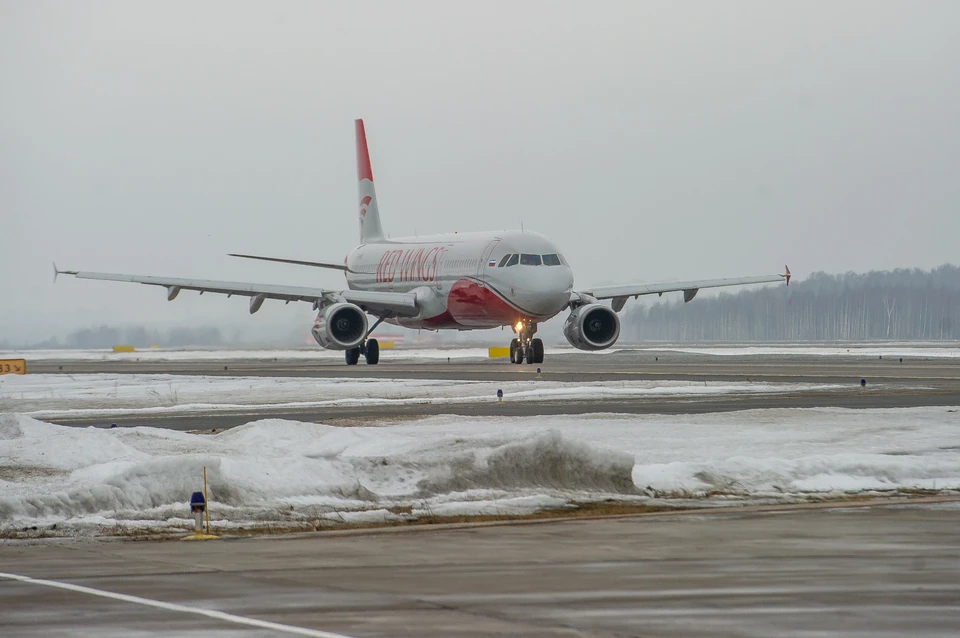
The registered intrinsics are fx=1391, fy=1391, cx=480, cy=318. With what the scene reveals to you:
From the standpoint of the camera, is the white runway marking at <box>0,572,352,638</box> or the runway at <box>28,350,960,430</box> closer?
the white runway marking at <box>0,572,352,638</box>

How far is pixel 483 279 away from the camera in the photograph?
1880 inches

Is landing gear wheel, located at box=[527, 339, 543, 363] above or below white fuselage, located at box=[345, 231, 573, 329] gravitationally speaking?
below

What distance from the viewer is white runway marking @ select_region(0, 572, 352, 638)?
8062 millimetres

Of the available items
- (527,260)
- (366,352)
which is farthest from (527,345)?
(366,352)

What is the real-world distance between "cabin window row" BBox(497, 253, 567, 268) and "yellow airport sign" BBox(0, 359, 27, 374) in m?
15.7

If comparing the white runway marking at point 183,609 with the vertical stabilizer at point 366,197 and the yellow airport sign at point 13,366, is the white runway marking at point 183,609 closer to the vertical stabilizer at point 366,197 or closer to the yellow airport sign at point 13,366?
the yellow airport sign at point 13,366

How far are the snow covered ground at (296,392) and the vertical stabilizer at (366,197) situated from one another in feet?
76.2

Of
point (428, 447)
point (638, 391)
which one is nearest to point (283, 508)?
point (428, 447)

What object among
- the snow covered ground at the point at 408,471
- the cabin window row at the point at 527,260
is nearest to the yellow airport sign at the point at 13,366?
the cabin window row at the point at 527,260

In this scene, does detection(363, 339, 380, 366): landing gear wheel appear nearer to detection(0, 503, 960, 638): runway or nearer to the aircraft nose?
the aircraft nose

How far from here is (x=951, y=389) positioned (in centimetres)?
3119

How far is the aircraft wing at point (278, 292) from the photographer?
165ft

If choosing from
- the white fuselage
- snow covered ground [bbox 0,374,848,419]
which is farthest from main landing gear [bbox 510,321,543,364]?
snow covered ground [bbox 0,374,848,419]

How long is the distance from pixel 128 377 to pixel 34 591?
1416 inches
